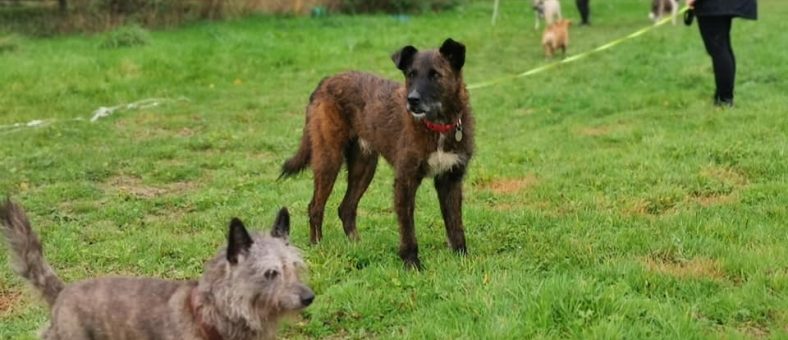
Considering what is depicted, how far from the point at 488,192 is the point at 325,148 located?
2.00m

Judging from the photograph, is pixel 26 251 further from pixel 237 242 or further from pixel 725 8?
pixel 725 8

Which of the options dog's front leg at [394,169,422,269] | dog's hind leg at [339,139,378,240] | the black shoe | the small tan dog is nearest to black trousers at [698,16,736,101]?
the black shoe

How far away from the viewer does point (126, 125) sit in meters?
11.9

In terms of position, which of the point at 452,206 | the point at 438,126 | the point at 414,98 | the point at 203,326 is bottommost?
the point at 452,206

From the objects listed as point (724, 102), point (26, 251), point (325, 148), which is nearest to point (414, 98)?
point (325, 148)

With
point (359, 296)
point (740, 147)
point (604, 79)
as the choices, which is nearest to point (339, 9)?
point (604, 79)

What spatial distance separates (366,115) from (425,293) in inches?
62.6

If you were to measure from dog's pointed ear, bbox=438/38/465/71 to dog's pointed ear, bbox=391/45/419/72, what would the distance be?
19 cm

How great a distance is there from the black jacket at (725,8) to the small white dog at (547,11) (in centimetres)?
1108

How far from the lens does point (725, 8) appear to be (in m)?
9.10

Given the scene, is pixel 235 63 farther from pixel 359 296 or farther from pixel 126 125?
pixel 359 296

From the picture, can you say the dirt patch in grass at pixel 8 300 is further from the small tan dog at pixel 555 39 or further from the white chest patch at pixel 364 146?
the small tan dog at pixel 555 39

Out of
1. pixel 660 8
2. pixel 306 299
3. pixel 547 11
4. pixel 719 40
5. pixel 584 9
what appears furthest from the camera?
pixel 584 9

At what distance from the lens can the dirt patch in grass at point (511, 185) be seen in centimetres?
776
